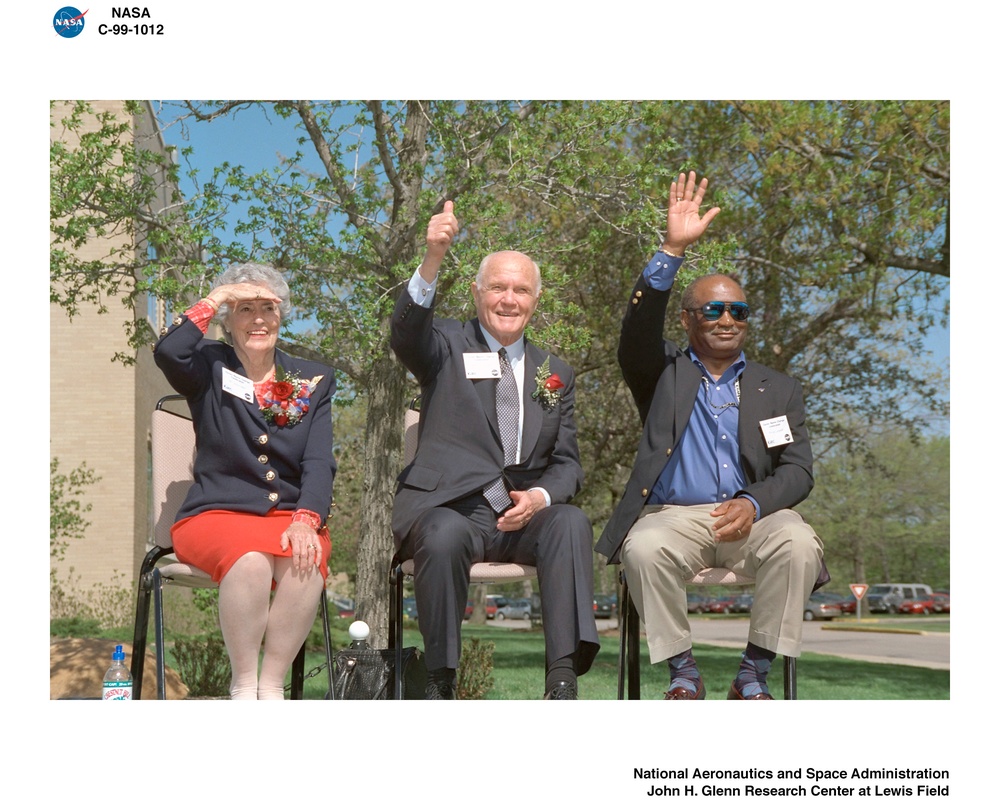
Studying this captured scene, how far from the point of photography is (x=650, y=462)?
4332mm

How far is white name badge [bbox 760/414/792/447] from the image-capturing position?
4.30 metres

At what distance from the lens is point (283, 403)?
4.20 metres

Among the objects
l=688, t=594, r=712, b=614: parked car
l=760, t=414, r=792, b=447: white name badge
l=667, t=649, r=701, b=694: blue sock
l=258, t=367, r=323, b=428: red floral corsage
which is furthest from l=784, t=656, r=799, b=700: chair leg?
l=688, t=594, r=712, b=614: parked car

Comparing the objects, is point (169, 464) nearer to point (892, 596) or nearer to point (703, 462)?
point (703, 462)

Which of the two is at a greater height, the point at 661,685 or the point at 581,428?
the point at 581,428

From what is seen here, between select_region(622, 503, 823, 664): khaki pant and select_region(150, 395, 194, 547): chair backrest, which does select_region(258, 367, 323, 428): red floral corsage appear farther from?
select_region(622, 503, 823, 664): khaki pant

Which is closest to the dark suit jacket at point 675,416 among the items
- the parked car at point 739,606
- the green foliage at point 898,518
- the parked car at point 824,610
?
the green foliage at point 898,518

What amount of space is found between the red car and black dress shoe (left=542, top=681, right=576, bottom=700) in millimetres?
40492

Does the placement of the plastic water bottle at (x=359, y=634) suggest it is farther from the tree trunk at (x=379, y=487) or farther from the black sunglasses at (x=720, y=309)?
the tree trunk at (x=379, y=487)

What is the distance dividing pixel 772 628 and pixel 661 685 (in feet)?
25.0

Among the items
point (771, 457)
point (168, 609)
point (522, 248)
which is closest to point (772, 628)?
point (771, 457)
